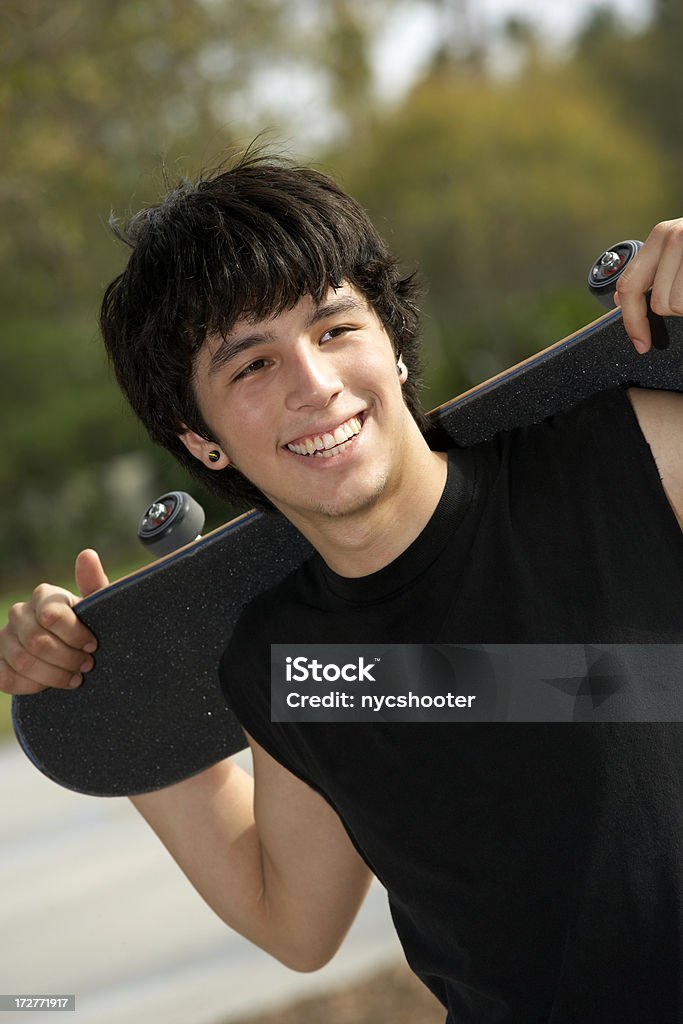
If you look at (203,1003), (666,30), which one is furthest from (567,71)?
(203,1003)

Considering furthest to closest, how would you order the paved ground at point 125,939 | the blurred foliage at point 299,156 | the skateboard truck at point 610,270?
1. the blurred foliage at point 299,156
2. the paved ground at point 125,939
3. the skateboard truck at point 610,270

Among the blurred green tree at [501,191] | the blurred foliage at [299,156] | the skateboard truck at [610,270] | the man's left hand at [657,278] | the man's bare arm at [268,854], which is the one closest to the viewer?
the man's left hand at [657,278]

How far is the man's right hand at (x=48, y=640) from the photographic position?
1.75 metres

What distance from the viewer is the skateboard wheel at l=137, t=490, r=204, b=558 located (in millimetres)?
1844

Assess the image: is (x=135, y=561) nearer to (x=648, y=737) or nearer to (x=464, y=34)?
(x=648, y=737)

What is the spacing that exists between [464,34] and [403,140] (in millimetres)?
3626

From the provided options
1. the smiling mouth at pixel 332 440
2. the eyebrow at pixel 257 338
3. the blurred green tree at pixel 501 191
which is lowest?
the blurred green tree at pixel 501 191

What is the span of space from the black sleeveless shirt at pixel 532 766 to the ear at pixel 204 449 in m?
0.28

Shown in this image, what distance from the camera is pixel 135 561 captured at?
10.3 meters

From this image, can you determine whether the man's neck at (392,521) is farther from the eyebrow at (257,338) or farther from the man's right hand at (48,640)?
the man's right hand at (48,640)

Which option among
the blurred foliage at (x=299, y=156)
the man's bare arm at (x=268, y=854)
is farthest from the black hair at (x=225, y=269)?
the blurred foliage at (x=299, y=156)

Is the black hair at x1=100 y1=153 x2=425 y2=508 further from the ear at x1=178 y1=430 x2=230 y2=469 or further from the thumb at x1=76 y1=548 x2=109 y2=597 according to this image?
the thumb at x1=76 y1=548 x2=109 y2=597

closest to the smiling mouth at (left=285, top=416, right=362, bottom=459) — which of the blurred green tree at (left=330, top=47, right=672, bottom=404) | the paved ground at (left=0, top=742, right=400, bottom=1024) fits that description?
the paved ground at (left=0, top=742, right=400, bottom=1024)

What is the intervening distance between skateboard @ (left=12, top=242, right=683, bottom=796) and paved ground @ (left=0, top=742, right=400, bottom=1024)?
1.37 metres
